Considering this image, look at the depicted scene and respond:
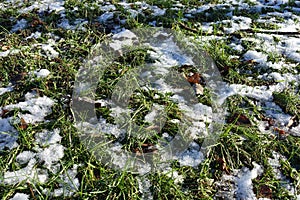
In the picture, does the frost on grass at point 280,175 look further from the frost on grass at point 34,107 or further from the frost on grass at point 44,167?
the frost on grass at point 34,107

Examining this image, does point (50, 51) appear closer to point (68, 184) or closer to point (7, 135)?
point (7, 135)

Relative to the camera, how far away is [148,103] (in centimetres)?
277

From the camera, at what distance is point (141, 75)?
3.11 metres

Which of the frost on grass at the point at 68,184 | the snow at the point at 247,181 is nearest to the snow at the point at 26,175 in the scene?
the frost on grass at the point at 68,184

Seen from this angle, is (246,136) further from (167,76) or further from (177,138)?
(167,76)

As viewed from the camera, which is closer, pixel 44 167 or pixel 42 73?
pixel 44 167

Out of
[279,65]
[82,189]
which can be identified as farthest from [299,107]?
[82,189]

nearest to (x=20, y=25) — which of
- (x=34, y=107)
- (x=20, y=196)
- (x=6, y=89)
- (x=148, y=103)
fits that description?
(x=6, y=89)

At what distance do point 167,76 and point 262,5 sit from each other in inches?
Result: 85.5

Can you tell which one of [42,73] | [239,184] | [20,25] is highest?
[20,25]

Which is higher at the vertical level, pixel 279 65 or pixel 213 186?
pixel 279 65

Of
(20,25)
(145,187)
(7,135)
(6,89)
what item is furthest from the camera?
(20,25)

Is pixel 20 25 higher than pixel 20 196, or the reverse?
pixel 20 25

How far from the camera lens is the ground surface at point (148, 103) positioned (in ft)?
7.29
